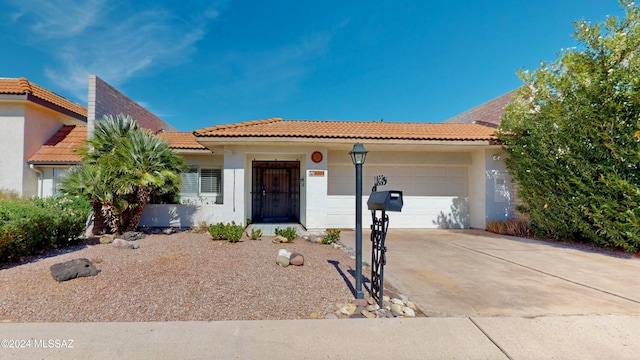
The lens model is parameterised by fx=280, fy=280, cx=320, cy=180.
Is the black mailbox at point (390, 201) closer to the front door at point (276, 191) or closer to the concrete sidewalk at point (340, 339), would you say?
the concrete sidewalk at point (340, 339)

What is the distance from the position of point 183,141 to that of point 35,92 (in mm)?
5397

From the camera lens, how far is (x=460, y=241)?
8.78 m

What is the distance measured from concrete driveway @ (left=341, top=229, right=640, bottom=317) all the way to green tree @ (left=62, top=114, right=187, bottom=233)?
21.4 feet

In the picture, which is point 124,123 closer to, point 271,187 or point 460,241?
point 271,187

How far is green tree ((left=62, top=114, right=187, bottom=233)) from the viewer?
819 cm

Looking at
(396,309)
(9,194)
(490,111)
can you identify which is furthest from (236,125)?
(490,111)

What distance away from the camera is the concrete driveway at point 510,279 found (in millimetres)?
3916

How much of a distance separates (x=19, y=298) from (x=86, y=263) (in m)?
0.99

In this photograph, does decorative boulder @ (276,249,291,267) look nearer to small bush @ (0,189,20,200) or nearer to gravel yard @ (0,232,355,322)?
gravel yard @ (0,232,355,322)

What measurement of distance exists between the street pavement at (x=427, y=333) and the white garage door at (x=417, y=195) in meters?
6.65

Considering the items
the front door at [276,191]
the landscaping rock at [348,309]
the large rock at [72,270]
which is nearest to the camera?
the landscaping rock at [348,309]

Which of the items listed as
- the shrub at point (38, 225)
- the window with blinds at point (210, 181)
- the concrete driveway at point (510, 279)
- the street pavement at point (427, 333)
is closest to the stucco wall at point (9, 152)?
the shrub at point (38, 225)

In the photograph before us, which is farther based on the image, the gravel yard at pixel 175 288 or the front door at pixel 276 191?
the front door at pixel 276 191

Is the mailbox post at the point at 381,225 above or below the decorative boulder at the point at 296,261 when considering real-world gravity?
above
